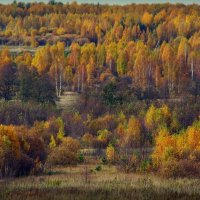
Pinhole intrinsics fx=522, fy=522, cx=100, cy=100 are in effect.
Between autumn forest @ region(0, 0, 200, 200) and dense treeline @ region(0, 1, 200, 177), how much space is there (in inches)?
7.1

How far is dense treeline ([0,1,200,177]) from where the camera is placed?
4991 centimetres

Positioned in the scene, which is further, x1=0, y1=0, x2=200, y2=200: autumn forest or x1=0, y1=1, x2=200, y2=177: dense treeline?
x1=0, y1=1, x2=200, y2=177: dense treeline

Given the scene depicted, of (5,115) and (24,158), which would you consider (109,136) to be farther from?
(24,158)

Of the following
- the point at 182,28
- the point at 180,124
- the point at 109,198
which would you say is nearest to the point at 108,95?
the point at 180,124

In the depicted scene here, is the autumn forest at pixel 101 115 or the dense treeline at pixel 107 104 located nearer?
the autumn forest at pixel 101 115

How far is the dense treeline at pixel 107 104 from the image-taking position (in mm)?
49906

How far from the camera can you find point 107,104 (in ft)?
309

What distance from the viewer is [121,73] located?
13125 cm

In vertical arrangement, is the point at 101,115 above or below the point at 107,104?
below

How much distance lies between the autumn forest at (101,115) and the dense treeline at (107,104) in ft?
0.59

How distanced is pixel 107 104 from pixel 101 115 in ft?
16.2

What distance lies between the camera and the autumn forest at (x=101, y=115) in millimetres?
33188

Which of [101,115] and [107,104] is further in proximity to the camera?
[107,104]

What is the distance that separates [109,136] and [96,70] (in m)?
60.3
